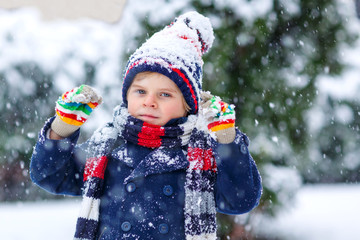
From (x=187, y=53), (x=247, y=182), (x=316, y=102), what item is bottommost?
(x=316, y=102)

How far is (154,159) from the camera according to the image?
1.95 metres

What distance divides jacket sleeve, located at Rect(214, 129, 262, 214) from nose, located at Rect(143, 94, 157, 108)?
14.4 inches

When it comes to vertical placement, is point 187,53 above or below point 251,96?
above

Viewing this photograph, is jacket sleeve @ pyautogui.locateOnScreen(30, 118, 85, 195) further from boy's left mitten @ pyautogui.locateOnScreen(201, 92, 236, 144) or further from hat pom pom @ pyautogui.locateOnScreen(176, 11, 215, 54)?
hat pom pom @ pyautogui.locateOnScreen(176, 11, 215, 54)

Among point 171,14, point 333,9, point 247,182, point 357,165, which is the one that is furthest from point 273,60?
point 357,165

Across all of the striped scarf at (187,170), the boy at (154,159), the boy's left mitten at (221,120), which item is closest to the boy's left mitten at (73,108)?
the boy at (154,159)

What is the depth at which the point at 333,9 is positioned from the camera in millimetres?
4070

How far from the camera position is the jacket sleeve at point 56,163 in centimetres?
191

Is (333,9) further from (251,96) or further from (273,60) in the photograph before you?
(251,96)

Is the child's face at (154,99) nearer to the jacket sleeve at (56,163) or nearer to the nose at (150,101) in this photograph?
the nose at (150,101)

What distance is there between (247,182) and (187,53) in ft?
2.47

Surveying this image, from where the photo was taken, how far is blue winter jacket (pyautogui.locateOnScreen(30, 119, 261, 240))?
186cm

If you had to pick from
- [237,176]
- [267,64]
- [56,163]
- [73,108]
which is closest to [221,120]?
[237,176]

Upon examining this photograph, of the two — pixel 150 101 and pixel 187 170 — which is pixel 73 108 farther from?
pixel 187 170
